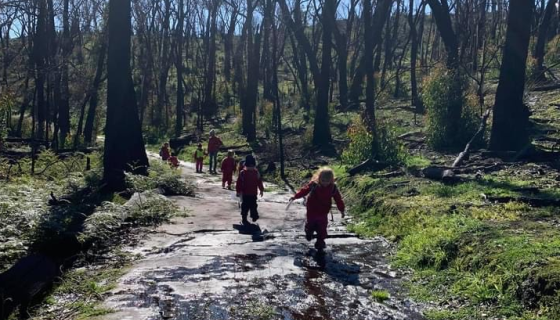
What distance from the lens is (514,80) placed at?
16.9 meters

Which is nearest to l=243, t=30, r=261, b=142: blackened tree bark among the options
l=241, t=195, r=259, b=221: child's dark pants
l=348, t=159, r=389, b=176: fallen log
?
l=348, t=159, r=389, b=176: fallen log

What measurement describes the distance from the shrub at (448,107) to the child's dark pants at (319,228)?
35.8ft

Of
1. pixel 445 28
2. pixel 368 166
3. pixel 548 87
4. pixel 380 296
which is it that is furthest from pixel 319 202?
pixel 548 87

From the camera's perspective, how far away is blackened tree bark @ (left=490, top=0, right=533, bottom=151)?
660 inches

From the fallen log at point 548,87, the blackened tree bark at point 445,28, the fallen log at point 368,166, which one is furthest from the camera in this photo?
the fallen log at point 548,87

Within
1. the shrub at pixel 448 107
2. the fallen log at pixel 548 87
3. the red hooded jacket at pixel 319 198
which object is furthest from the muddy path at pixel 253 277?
the fallen log at pixel 548 87

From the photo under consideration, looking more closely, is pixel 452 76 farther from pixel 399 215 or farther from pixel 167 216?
pixel 167 216

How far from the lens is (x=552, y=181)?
11938 millimetres

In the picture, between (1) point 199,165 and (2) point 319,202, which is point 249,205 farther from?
(1) point 199,165

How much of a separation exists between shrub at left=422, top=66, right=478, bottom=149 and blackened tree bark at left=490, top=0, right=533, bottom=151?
1.99m

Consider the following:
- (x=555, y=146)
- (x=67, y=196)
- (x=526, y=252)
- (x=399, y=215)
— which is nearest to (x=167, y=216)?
(x=67, y=196)

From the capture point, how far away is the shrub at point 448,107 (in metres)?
18.7

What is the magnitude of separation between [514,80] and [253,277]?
12.4 meters

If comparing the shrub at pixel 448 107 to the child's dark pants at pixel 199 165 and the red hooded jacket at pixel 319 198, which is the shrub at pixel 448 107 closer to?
the child's dark pants at pixel 199 165
